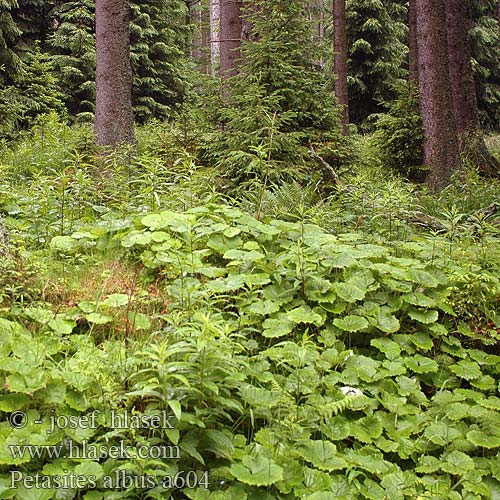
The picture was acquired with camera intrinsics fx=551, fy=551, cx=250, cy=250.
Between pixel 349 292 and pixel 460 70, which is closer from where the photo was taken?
pixel 349 292

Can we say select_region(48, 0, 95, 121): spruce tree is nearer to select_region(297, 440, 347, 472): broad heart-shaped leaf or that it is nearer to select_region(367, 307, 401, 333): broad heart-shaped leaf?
select_region(367, 307, 401, 333): broad heart-shaped leaf

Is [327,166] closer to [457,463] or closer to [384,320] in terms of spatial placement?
[384,320]

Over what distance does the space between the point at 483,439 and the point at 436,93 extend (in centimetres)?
683

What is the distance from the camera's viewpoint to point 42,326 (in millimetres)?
3406

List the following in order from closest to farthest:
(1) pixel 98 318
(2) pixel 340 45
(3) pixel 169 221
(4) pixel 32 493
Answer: (4) pixel 32 493, (1) pixel 98 318, (3) pixel 169 221, (2) pixel 340 45

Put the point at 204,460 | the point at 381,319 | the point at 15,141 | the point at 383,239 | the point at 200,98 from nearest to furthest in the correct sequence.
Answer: the point at 204,460 < the point at 381,319 < the point at 383,239 < the point at 200,98 < the point at 15,141

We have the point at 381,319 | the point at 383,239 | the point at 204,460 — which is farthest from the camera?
the point at 383,239

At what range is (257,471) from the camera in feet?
8.54

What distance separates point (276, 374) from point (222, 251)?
1.33 metres

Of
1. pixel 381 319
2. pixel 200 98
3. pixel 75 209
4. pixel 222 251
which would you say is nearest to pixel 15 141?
pixel 200 98

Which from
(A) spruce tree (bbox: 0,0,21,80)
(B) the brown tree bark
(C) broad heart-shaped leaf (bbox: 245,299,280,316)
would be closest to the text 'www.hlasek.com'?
(C) broad heart-shaped leaf (bbox: 245,299,280,316)

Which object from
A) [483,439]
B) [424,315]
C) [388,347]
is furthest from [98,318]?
[483,439]

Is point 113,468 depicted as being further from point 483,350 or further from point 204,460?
point 483,350

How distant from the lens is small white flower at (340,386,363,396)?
10.9 feet
